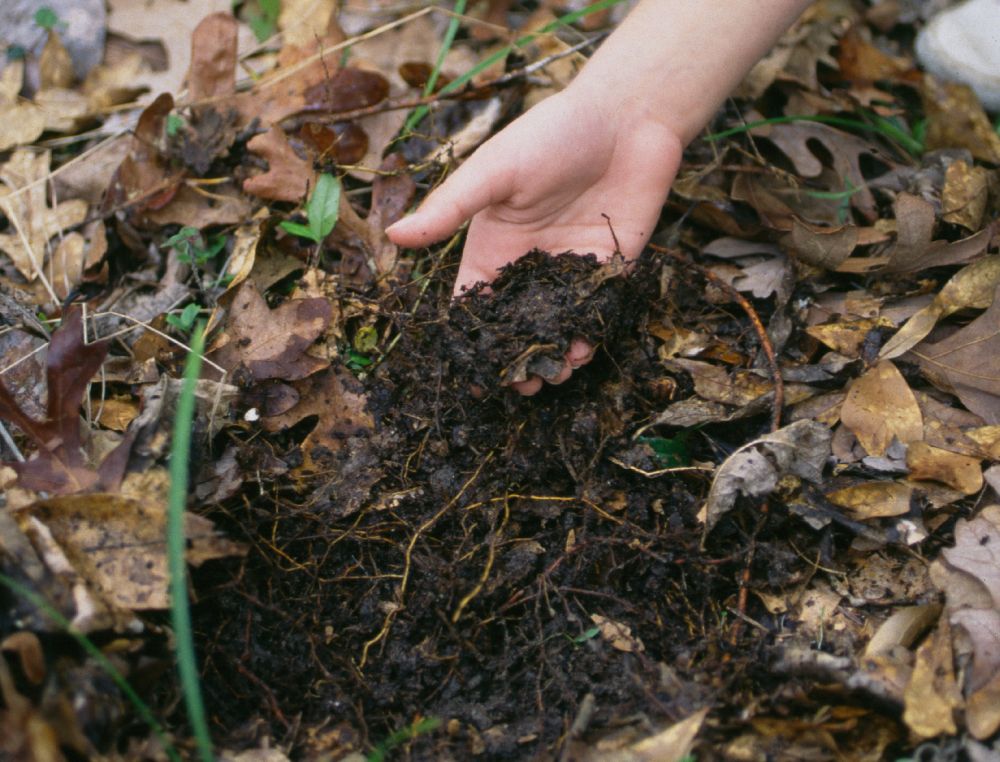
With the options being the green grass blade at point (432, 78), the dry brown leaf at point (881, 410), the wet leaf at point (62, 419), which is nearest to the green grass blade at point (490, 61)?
the green grass blade at point (432, 78)

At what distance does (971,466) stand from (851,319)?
0.57m

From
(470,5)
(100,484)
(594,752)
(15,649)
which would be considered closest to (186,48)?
(470,5)

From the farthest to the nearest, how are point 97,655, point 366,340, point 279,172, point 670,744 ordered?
point 279,172 → point 366,340 → point 670,744 → point 97,655

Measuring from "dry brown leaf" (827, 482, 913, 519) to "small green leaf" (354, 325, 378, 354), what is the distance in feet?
4.47

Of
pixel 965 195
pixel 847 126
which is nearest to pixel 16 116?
pixel 847 126

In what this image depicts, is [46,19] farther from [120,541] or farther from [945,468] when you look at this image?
[945,468]

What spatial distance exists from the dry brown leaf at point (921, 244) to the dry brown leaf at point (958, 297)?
2.9 inches

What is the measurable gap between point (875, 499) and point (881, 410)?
0.98 feet

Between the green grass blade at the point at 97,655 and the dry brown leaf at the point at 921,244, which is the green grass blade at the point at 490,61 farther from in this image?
the green grass blade at the point at 97,655

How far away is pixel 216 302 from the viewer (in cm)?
244

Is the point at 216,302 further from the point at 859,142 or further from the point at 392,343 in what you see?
the point at 859,142

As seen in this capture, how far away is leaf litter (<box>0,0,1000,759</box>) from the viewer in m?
1.69

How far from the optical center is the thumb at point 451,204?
2.04 m

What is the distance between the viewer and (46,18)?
131 inches
